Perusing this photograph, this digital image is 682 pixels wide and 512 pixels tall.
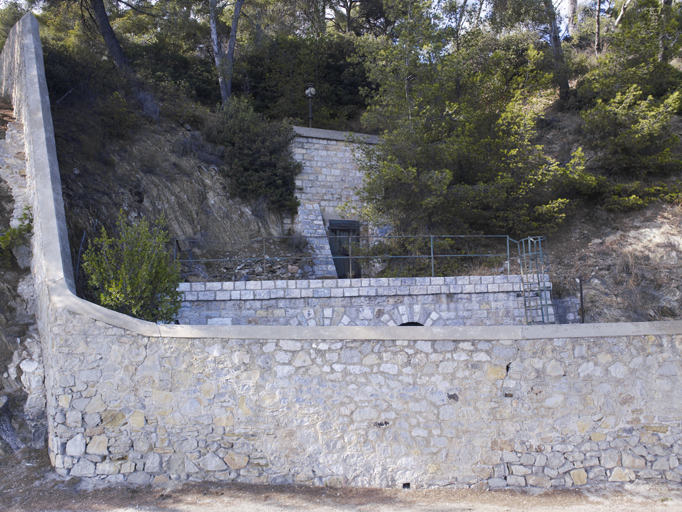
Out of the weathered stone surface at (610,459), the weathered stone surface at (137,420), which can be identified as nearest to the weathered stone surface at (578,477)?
the weathered stone surface at (610,459)

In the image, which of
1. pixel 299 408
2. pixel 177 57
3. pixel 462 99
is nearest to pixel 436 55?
pixel 462 99

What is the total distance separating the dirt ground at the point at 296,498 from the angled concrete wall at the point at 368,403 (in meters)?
0.14

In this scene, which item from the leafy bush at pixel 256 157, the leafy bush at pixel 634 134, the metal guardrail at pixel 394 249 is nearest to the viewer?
the metal guardrail at pixel 394 249

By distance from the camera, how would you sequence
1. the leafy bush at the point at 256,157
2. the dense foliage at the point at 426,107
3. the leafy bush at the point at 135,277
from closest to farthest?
the leafy bush at the point at 135,277 < the dense foliage at the point at 426,107 < the leafy bush at the point at 256,157

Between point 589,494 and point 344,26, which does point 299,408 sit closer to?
point 589,494

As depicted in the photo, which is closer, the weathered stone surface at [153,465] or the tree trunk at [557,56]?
the weathered stone surface at [153,465]

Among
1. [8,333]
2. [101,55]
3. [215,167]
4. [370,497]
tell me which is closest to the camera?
[370,497]

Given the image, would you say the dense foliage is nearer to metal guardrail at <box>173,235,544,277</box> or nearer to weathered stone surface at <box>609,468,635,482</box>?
metal guardrail at <box>173,235,544,277</box>

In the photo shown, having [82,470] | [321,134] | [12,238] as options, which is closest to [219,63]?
[321,134]

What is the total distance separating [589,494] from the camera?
19.3ft

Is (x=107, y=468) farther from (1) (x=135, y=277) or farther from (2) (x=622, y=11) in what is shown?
(2) (x=622, y=11)

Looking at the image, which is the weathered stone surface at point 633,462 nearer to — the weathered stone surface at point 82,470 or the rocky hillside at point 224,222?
the rocky hillside at point 224,222

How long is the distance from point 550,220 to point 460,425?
9.70 meters

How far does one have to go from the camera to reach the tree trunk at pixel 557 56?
18845 mm
